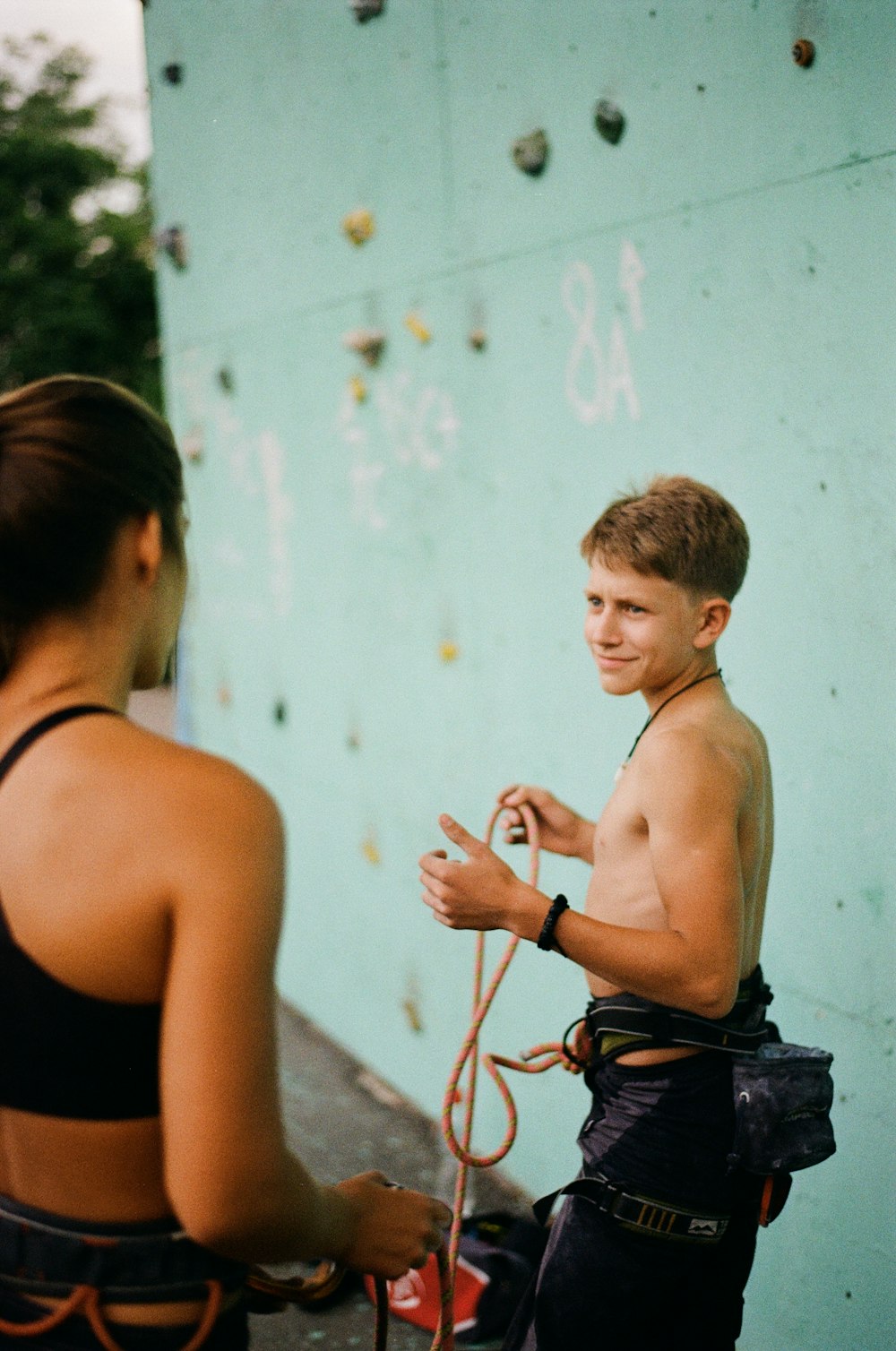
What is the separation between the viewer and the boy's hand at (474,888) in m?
1.93

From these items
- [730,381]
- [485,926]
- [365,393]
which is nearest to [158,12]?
[365,393]

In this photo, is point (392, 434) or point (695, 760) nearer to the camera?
point (695, 760)

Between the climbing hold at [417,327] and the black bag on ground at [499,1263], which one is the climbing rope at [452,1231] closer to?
the black bag on ground at [499,1263]

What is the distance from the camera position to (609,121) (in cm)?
289

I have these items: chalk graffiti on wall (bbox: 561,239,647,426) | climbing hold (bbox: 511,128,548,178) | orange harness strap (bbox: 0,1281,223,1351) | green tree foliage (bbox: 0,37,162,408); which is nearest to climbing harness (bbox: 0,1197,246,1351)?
orange harness strap (bbox: 0,1281,223,1351)

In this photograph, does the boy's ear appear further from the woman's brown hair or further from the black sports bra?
the black sports bra

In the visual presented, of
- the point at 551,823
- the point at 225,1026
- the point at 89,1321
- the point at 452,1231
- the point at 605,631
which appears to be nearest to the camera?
the point at 225,1026

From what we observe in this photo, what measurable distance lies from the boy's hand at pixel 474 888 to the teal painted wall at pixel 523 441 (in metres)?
0.79

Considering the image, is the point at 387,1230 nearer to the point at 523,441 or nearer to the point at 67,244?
the point at 523,441

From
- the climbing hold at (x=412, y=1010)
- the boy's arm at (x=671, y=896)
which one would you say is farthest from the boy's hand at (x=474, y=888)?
the climbing hold at (x=412, y=1010)

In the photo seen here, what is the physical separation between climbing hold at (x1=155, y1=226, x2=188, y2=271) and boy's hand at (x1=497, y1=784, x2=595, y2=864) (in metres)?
3.83

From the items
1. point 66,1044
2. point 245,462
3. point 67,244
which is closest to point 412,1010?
point 245,462

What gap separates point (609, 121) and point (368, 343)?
1.33 m

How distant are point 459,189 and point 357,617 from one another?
1416 mm
